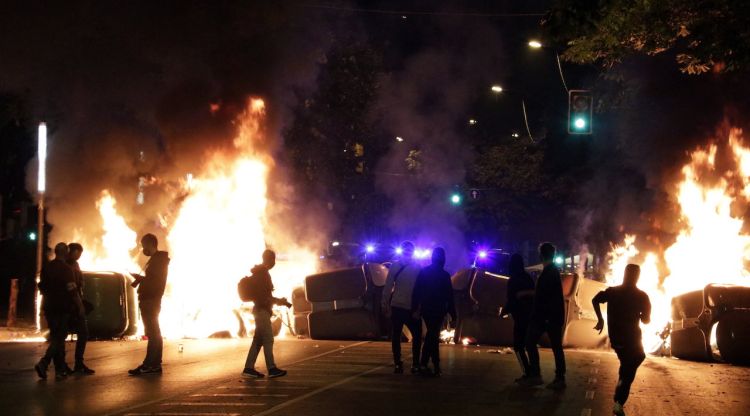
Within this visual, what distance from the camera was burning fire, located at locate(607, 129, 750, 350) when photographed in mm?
23531

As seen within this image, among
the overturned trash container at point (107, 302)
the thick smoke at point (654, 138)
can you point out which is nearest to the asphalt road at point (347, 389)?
the overturned trash container at point (107, 302)

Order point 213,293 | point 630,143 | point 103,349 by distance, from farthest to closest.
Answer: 1. point 630,143
2. point 213,293
3. point 103,349

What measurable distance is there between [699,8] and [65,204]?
19.2m

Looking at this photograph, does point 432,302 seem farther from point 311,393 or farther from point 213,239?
point 213,239

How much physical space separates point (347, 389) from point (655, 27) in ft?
24.2

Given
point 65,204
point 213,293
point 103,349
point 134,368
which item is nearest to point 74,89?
point 65,204

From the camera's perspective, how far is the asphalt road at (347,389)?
9.76 meters

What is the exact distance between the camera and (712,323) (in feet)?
53.6

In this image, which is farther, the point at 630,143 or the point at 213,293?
the point at 630,143

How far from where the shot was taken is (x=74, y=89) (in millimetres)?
27469

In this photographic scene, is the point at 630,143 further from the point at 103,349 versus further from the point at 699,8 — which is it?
the point at 103,349

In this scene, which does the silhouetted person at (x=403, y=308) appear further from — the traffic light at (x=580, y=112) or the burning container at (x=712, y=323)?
the traffic light at (x=580, y=112)

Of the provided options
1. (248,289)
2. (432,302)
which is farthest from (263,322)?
(432,302)

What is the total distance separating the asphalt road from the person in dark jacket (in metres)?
0.37
